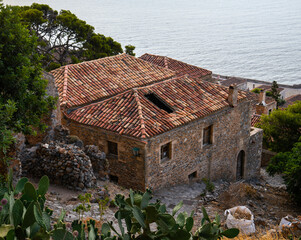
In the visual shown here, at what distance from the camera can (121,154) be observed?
16062mm

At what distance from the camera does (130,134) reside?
15242mm

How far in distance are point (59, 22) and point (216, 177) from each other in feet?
69.4

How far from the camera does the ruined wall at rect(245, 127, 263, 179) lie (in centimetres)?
2245

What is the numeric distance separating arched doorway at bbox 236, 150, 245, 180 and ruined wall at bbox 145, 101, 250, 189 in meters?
0.50

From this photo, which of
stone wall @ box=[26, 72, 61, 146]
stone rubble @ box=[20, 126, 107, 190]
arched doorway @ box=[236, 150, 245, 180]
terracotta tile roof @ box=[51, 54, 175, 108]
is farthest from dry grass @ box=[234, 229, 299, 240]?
arched doorway @ box=[236, 150, 245, 180]

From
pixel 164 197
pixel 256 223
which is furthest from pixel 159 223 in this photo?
pixel 164 197

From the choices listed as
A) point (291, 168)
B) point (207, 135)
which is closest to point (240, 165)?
point (291, 168)

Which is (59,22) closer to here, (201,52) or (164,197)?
(164,197)

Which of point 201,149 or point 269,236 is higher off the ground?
point 201,149

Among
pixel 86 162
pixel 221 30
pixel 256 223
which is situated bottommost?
pixel 256 223

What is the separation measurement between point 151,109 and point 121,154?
243 centimetres

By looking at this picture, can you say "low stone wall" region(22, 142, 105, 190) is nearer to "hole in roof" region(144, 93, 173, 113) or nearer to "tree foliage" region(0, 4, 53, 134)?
"tree foliage" region(0, 4, 53, 134)

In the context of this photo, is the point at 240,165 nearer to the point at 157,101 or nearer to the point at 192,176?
the point at 192,176

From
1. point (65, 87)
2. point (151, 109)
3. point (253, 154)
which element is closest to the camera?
point (151, 109)
